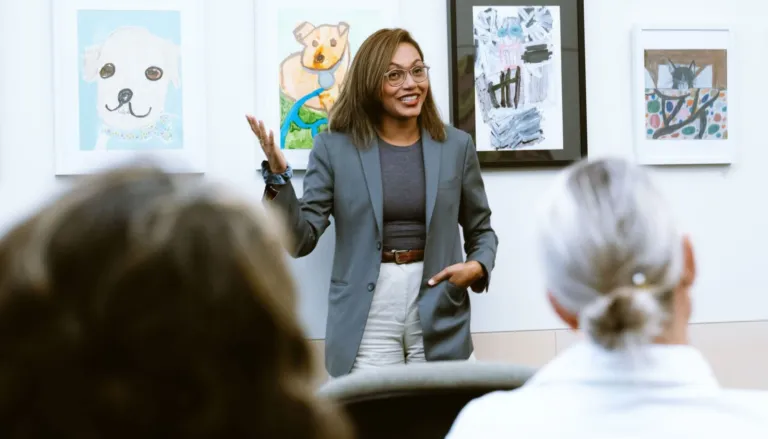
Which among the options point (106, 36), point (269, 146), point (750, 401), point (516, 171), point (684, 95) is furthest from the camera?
point (684, 95)

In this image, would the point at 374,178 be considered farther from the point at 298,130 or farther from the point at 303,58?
the point at 303,58

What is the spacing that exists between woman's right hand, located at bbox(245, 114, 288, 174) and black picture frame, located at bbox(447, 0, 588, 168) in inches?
33.7

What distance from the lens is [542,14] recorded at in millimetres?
3252

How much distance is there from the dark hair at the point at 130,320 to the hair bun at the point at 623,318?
1.81 feet

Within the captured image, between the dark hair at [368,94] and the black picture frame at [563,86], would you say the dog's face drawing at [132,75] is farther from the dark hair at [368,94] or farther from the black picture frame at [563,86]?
the black picture frame at [563,86]

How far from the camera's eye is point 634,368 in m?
0.96

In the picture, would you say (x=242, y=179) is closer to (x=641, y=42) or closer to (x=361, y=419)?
(x=641, y=42)

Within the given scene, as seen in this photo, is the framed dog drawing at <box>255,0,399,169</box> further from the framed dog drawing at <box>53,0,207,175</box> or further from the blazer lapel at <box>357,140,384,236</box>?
the blazer lapel at <box>357,140,384,236</box>

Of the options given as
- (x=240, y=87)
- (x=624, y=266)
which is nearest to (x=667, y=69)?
(x=240, y=87)

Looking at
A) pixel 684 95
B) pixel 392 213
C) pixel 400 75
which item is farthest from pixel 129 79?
pixel 684 95

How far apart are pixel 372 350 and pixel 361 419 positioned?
5.30ft

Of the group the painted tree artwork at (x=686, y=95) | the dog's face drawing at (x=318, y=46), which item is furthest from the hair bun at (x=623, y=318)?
the painted tree artwork at (x=686, y=95)

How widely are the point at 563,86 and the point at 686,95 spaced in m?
0.54

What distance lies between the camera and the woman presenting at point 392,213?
267 cm
